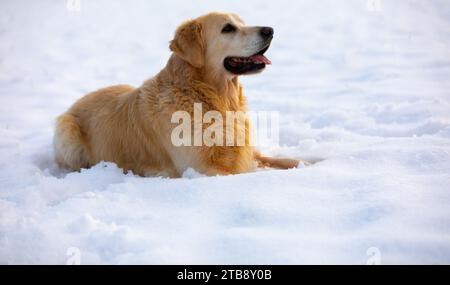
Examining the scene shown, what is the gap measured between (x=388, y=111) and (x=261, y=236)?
4.36 metres

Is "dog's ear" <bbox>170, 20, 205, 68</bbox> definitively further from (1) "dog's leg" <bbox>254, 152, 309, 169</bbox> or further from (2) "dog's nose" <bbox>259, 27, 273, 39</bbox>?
(1) "dog's leg" <bbox>254, 152, 309, 169</bbox>

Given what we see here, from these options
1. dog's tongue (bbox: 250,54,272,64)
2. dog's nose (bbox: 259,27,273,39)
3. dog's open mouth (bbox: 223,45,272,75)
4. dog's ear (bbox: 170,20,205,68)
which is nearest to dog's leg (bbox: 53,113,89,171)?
dog's ear (bbox: 170,20,205,68)

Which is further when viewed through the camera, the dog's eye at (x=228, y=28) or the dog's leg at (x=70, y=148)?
the dog's leg at (x=70, y=148)

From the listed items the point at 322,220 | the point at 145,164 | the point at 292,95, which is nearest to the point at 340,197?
the point at 322,220

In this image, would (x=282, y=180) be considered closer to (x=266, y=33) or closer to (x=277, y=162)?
(x=277, y=162)

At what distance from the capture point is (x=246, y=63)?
4.47m

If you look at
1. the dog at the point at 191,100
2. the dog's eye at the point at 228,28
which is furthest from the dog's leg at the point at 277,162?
the dog's eye at the point at 228,28

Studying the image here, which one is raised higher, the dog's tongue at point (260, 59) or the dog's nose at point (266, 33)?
the dog's nose at point (266, 33)

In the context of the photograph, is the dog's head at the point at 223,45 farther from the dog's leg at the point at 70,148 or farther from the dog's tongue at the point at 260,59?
the dog's leg at the point at 70,148

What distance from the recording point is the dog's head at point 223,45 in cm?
439

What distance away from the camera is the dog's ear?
4.41 metres

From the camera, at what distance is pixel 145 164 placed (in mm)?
4633

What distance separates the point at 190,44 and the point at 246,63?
56 cm

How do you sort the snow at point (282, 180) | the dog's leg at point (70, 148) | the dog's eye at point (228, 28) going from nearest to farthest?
1. the snow at point (282, 180)
2. the dog's eye at point (228, 28)
3. the dog's leg at point (70, 148)
